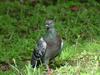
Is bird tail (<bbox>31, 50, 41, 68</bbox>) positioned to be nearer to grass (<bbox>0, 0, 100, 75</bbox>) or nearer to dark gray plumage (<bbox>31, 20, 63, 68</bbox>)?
dark gray plumage (<bbox>31, 20, 63, 68</bbox>)

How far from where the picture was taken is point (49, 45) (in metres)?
7.27

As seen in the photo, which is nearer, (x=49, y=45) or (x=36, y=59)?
(x=49, y=45)

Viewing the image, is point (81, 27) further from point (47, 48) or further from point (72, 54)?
point (47, 48)

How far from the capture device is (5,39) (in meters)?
9.53

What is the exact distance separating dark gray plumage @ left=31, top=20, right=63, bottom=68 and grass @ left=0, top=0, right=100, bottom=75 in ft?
0.76

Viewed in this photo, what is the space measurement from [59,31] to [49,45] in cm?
258

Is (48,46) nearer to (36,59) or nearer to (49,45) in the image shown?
(49,45)

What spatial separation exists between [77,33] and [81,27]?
435mm

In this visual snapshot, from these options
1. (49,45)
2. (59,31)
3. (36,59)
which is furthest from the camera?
(59,31)

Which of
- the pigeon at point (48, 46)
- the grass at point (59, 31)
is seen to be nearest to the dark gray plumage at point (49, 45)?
the pigeon at point (48, 46)

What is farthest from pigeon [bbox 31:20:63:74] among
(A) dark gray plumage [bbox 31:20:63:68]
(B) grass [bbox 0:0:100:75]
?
(B) grass [bbox 0:0:100:75]

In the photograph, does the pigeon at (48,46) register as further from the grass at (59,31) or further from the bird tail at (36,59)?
the grass at (59,31)

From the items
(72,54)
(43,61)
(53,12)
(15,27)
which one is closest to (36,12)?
(53,12)

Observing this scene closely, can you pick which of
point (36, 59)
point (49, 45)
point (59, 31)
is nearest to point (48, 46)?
point (49, 45)
